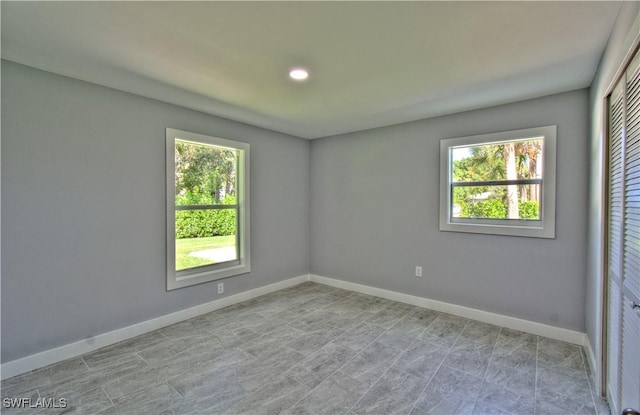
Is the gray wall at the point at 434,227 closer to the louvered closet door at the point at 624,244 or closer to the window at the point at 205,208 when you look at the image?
the louvered closet door at the point at 624,244

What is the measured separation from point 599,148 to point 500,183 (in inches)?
44.9

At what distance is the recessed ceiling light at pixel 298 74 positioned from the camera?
2.39 m

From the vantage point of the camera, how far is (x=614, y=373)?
1778 millimetres

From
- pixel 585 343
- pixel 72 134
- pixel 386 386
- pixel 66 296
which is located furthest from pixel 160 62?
pixel 585 343

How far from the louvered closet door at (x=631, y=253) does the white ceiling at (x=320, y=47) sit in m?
0.60

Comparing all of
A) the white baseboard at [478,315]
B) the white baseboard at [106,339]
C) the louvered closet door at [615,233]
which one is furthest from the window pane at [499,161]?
the white baseboard at [106,339]

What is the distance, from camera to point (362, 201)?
4.42m

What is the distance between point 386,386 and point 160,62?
3.00m

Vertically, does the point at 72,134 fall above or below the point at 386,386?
above

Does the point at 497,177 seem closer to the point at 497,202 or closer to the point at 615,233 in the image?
the point at 497,202

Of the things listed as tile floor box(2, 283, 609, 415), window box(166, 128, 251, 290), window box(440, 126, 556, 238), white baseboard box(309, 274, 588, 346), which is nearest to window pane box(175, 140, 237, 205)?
window box(166, 128, 251, 290)

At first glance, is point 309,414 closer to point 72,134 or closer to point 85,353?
point 85,353

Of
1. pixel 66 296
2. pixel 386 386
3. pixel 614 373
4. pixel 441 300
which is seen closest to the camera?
pixel 614 373

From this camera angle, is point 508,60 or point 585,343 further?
point 585,343
